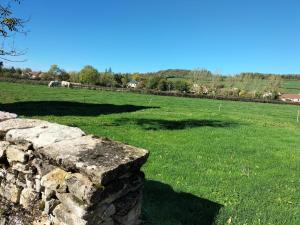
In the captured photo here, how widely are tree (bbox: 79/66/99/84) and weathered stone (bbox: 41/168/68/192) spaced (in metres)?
130

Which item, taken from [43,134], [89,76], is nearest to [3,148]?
[43,134]

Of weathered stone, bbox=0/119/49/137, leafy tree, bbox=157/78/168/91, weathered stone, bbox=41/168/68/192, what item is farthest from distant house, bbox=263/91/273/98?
weathered stone, bbox=41/168/68/192

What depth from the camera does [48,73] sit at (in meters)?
147

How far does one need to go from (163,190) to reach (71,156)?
424 centimetres

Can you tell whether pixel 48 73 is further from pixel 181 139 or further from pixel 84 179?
pixel 84 179

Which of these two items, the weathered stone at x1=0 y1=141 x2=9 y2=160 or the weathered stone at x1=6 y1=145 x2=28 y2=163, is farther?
the weathered stone at x1=0 y1=141 x2=9 y2=160

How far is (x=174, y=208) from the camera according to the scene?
7.46 metres

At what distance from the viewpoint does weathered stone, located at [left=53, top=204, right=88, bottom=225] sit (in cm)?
434

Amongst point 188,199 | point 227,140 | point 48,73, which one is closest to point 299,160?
point 227,140

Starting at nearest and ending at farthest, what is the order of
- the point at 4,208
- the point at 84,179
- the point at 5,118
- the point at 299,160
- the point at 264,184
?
the point at 84,179 < the point at 4,208 < the point at 5,118 < the point at 264,184 < the point at 299,160

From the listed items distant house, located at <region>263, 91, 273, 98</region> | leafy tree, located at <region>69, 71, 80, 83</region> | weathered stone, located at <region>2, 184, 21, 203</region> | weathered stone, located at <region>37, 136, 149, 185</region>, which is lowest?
distant house, located at <region>263, 91, 273, 98</region>

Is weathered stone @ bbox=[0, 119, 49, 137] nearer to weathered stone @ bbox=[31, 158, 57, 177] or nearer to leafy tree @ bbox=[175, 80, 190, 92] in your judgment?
weathered stone @ bbox=[31, 158, 57, 177]

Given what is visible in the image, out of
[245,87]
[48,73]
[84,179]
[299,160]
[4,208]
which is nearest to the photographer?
[84,179]

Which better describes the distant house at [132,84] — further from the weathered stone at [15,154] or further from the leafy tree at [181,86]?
the weathered stone at [15,154]
